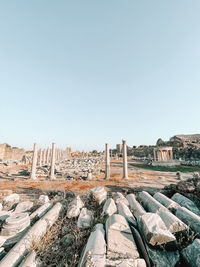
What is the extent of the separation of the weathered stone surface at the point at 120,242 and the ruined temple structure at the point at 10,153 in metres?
35.6

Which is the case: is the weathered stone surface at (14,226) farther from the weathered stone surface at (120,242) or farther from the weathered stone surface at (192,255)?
the weathered stone surface at (192,255)

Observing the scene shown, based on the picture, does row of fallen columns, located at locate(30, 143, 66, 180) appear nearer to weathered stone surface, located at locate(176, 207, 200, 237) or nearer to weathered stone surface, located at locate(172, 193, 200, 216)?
weathered stone surface, located at locate(172, 193, 200, 216)

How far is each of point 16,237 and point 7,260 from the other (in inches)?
39.3

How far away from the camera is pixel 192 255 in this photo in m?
2.07

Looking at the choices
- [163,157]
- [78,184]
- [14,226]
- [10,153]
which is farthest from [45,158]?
[14,226]

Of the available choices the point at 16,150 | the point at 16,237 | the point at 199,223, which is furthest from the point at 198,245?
the point at 16,150

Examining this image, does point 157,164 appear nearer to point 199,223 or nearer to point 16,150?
point 199,223

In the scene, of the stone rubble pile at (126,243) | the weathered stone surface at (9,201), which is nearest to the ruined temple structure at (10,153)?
the weathered stone surface at (9,201)

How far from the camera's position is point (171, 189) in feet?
20.2

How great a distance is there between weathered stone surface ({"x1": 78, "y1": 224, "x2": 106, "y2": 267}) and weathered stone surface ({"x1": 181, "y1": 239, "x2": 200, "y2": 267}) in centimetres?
138

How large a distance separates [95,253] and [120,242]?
49cm

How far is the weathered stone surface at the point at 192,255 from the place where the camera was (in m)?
1.98

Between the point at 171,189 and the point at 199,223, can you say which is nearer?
the point at 199,223

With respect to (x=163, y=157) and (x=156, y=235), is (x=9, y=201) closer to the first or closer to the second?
(x=156, y=235)
